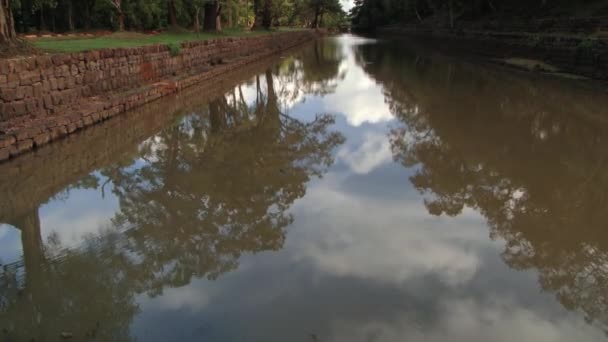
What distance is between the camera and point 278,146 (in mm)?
9820

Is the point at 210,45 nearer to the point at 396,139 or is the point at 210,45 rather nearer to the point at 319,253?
the point at 396,139

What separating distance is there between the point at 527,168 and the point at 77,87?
9.70m

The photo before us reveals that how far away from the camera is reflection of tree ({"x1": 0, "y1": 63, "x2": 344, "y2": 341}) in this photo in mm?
4156

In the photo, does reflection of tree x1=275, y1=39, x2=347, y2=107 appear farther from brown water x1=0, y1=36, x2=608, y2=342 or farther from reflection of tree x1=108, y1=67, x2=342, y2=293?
brown water x1=0, y1=36, x2=608, y2=342

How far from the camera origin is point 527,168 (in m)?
8.01

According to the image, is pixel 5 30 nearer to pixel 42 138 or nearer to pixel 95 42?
pixel 42 138

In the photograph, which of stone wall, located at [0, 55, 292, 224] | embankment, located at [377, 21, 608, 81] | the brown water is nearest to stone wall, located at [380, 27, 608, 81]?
embankment, located at [377, 21, 608, 81]

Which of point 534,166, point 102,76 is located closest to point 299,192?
point 534,166

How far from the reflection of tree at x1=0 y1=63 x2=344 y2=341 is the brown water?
2cm

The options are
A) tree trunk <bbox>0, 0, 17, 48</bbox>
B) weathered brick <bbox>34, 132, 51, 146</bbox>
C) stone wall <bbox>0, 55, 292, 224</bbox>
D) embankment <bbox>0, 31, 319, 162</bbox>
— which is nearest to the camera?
stone wall <bbox>0, 55, 292, 224</bbox>

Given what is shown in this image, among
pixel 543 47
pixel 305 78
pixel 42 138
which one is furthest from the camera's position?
pixel 543 47

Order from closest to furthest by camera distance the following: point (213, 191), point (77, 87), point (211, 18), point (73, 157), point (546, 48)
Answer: point (213, 191) < point (73, 157) < point (77, 87) < point (546, 48) < point (211, 18)

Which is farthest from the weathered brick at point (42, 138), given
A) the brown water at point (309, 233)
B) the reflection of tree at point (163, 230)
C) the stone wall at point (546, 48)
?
the stone wall at point (546, 48)

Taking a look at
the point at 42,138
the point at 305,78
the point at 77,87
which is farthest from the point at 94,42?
the point at 42,138
